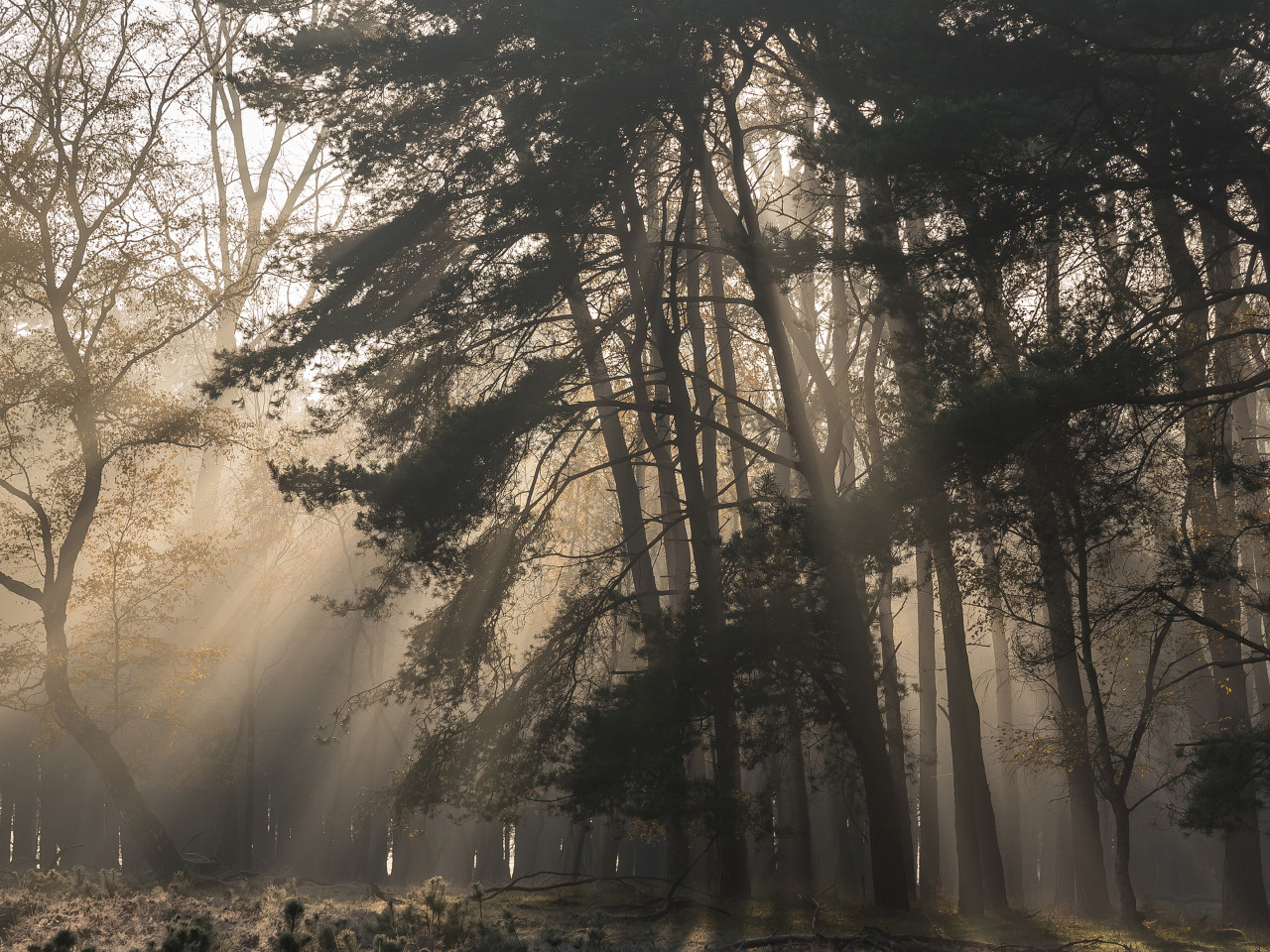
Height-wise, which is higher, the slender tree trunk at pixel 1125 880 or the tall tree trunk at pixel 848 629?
the tall tree trunk at pixel 848 629

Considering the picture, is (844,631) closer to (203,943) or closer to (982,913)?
(982,913)

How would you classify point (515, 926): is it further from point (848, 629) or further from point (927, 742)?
point (927, 742)

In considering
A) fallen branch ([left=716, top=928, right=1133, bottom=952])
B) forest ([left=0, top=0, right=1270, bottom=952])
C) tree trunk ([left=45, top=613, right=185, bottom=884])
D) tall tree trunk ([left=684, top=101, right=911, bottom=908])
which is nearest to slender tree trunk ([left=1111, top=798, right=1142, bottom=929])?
forest ([left=0, top=0, right=1270, bottom=952])

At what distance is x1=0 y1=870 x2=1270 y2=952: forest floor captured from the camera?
21.0 feet

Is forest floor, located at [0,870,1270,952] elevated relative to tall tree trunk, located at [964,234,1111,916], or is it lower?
lower

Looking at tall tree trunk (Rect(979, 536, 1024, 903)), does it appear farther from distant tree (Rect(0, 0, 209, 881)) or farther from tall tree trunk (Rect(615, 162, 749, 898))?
distant tree (Rect(0, 0, 209, 881))

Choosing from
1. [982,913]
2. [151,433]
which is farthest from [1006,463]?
[151,433]

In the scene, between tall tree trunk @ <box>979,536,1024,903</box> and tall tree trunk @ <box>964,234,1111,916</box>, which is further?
tall tree trunk @ <box>979,536,1024,903</box>

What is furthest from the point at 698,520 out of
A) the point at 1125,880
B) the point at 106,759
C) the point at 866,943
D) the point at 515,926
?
the point at 106,759

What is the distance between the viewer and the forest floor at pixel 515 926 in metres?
6.39

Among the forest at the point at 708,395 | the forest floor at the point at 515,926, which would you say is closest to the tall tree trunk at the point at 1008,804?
the forest at the point at 708,395

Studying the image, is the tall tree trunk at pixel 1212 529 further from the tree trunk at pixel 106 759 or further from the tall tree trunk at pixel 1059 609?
the tree trunk at pixel 106 759

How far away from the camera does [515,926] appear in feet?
26.0

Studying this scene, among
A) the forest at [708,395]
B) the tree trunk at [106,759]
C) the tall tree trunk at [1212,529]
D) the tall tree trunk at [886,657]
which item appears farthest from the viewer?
the tree trunk at [106,759]
